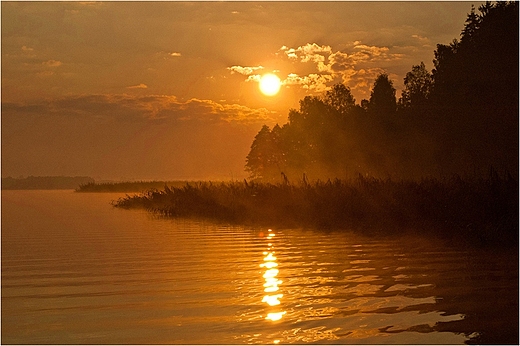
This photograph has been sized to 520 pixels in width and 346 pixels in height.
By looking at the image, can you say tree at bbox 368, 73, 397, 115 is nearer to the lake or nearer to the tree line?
the tree line

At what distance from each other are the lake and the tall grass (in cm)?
131

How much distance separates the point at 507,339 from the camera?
709 cm

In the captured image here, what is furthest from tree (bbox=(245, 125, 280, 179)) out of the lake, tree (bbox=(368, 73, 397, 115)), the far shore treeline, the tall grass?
the lake

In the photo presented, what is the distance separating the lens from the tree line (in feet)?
116

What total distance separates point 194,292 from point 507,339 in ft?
17.0

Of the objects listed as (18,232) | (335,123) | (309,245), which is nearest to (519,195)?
(309,245)

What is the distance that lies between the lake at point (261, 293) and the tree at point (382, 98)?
129 feet

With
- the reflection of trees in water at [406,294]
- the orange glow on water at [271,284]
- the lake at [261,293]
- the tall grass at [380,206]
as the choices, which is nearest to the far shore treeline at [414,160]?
the tall grass at [380,206]

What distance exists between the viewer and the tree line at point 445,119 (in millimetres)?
35500

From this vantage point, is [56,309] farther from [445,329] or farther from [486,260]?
[486,260]

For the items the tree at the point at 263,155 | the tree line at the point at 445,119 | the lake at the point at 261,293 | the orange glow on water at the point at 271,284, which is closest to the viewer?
the lake at the point at 261,293

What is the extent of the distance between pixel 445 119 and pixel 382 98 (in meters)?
17.8

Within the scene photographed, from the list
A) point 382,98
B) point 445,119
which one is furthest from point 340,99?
point 445,119

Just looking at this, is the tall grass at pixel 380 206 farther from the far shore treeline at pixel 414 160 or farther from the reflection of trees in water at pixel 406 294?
the reflection of trees in water at pixel 406 294
